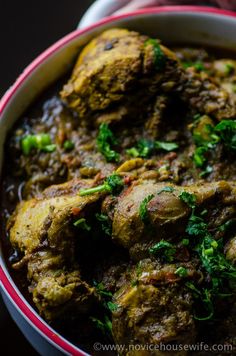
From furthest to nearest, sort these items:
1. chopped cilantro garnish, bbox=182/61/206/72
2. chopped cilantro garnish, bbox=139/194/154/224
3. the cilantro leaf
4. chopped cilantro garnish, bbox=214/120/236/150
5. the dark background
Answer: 1. the dark background
2. chopped cilantro garnish, bbox=182/61/206/72
3. the cilantro leaf
4. chopped cilantro garnish, bbox=214/120/236/150
5. chopped cilantro garnish, bbox=139/194/154/224

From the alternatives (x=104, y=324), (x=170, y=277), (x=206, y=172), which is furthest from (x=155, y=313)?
(x=206, y=172)

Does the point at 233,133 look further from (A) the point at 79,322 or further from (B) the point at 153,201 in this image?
(A) the point at 79,322

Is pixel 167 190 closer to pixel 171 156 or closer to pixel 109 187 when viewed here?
pixel 109 187

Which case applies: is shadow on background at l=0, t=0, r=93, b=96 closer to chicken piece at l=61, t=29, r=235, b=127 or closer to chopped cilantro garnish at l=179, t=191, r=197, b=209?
chicken piece at l=61, t=29, r=235, b=127

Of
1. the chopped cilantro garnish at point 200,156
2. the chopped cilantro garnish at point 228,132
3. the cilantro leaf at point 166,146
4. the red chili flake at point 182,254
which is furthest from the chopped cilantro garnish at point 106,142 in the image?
the red chili flake at point 182,254

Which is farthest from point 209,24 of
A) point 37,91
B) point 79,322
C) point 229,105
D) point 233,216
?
point 79,322

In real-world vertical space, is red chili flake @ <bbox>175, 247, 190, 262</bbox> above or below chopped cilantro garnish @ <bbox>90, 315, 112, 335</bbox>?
above

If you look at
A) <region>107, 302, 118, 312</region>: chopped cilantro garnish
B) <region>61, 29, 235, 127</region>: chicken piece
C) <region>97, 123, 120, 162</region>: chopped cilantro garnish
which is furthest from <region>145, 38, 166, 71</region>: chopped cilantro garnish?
<region>107, 302, 118, 312</region>: chopped cilantro garnish
